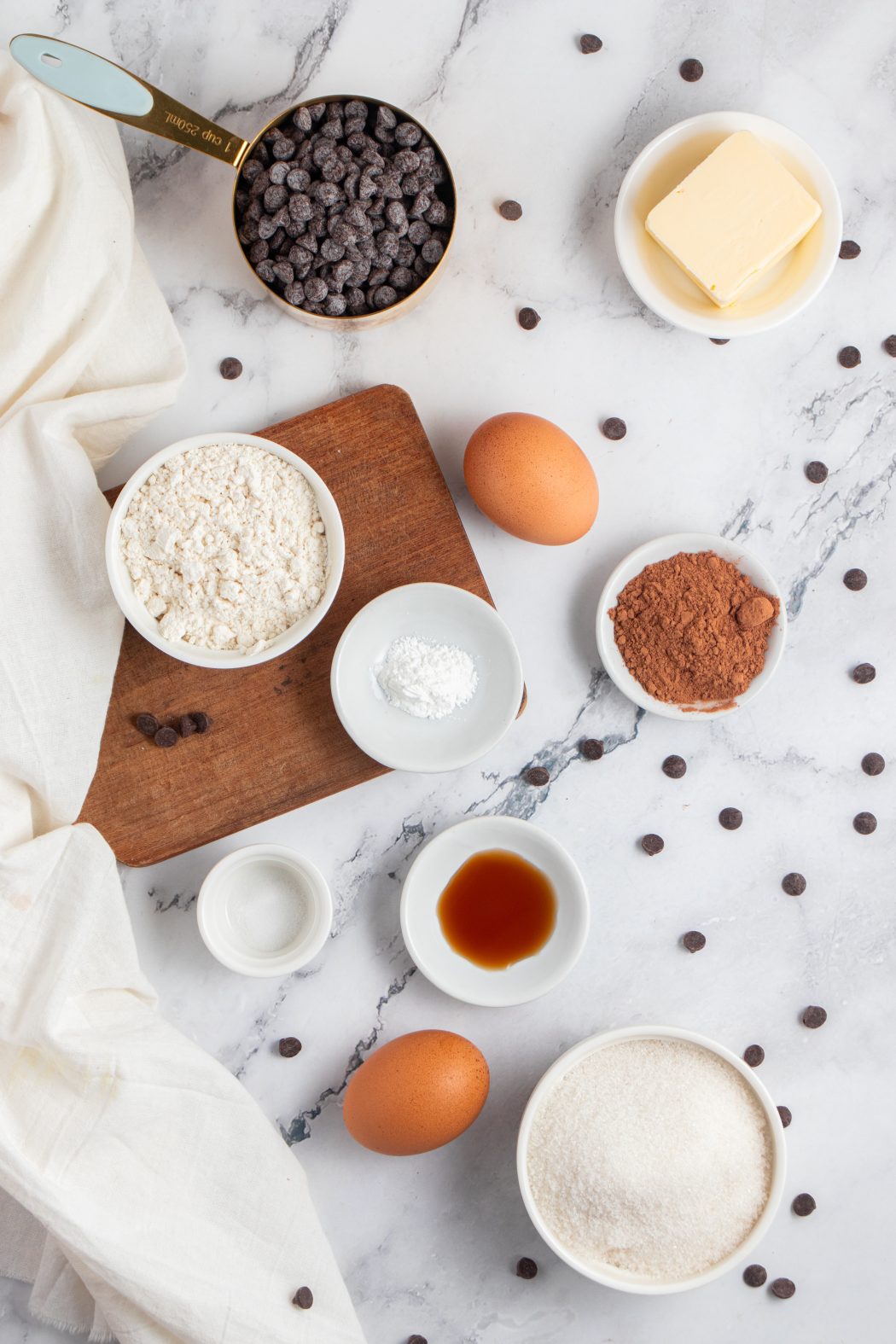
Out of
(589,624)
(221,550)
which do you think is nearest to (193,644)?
(221,550)

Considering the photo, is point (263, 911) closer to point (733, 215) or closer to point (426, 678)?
point (426, 678)

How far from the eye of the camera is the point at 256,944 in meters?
1.59

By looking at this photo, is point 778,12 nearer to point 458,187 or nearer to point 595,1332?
point 458,187

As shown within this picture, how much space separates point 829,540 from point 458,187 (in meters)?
0.83

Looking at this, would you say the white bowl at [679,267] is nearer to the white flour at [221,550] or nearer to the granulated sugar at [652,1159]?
the white flour at [221,550]

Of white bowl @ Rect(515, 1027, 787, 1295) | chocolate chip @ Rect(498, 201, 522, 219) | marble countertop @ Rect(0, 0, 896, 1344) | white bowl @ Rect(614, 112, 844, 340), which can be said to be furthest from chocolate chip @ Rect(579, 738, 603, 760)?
chocolate chip @ Rect(498, 201, 522, 219)

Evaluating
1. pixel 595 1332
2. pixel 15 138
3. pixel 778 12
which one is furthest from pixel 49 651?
pixel 778 12

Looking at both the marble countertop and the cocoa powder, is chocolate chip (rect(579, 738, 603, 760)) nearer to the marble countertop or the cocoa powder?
the marble countertop

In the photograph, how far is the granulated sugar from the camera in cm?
149

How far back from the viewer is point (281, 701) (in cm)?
158

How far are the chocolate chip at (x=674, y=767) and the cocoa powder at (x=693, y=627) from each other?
0.10 metres

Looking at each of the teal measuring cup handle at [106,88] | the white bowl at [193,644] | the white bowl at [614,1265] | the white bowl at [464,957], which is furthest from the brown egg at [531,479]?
the white bowl at [614,1265]

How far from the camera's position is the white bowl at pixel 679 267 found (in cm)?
155

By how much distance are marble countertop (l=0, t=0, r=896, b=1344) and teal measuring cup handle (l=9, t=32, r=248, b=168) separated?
0.21 metres
